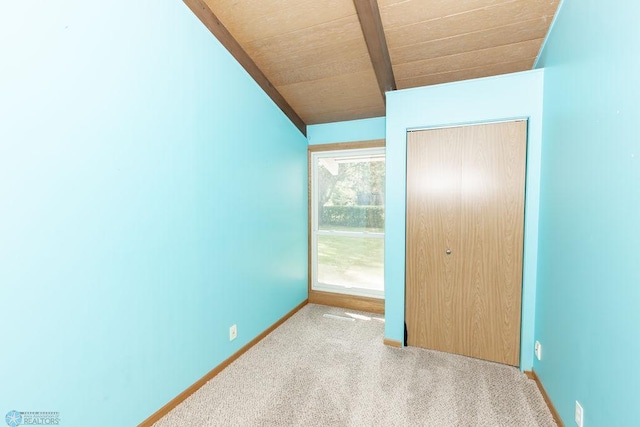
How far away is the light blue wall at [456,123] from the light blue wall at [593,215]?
0.55ft

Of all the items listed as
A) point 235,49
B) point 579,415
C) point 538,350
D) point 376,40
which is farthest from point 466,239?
point 235,49

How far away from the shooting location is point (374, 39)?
202cm

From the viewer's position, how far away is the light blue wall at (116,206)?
3.76 feet

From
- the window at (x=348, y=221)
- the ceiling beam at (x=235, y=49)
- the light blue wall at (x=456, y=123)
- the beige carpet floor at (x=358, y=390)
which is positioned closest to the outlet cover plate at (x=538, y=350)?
the light blue wall at (x=456, y=123)

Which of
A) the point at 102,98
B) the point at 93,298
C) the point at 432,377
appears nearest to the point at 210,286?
the point at 93,298

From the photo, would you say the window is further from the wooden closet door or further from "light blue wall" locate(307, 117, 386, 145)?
the wooden closet door

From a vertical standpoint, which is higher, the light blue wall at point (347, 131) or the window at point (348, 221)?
the light blue wall at point (347, 131)

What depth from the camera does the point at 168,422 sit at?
1.66 metres

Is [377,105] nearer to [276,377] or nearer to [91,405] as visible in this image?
[276,377]

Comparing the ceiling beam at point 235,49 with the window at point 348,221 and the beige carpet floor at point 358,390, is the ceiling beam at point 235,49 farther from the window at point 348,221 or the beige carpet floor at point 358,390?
the beige carpet floor at point 358,390

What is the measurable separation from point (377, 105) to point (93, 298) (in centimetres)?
282

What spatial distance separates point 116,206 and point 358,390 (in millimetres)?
1901

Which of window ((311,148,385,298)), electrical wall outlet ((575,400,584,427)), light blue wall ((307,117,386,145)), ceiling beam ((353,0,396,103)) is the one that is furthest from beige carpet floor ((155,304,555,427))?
ceiling beam ((353,0,396,103))

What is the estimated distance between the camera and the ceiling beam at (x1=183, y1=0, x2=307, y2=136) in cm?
191
